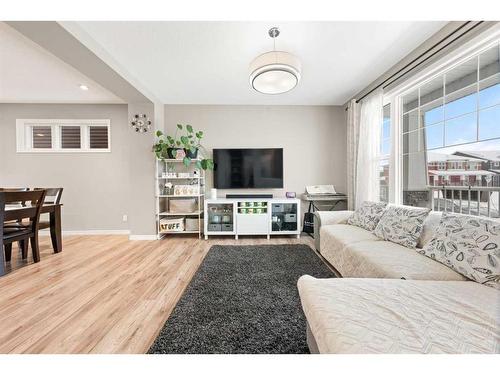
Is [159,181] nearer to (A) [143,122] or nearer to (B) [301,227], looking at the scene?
(A) [143,122]

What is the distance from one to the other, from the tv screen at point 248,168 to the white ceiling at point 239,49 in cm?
111

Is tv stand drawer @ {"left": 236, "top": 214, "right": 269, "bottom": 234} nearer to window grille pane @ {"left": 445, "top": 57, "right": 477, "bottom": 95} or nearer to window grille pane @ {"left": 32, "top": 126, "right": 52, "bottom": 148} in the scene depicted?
window grille pane @ {"left": 445, "top": 57, "right": 477, "bottom": 95}

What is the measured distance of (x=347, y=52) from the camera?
2.40 meters

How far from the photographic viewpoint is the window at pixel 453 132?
1775 mm

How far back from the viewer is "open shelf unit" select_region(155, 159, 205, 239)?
12.2ft

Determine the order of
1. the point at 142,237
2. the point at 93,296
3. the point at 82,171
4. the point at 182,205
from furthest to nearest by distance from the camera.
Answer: the point at 82,171 < the point at 182,205 < the point at 142,237 < the point at 93,296

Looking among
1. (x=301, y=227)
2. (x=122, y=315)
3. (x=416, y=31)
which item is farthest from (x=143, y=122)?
(x=416, y=31)

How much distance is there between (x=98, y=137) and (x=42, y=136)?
105 centimetres

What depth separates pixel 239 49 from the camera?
7.61 feet

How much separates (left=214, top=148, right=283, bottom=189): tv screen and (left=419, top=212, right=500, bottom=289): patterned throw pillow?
2611mm

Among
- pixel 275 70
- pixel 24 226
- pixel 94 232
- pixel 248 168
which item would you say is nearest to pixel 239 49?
pixel 275 70

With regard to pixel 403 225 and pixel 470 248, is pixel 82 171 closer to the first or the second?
pixel 403 225

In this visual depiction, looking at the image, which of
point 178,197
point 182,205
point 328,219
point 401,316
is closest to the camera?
point 401,316

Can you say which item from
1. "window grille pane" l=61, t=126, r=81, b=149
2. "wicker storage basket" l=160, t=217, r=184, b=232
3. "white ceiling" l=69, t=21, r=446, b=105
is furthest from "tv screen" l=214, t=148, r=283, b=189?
"window grille pane" l=61, t=126, r=81, b=149
